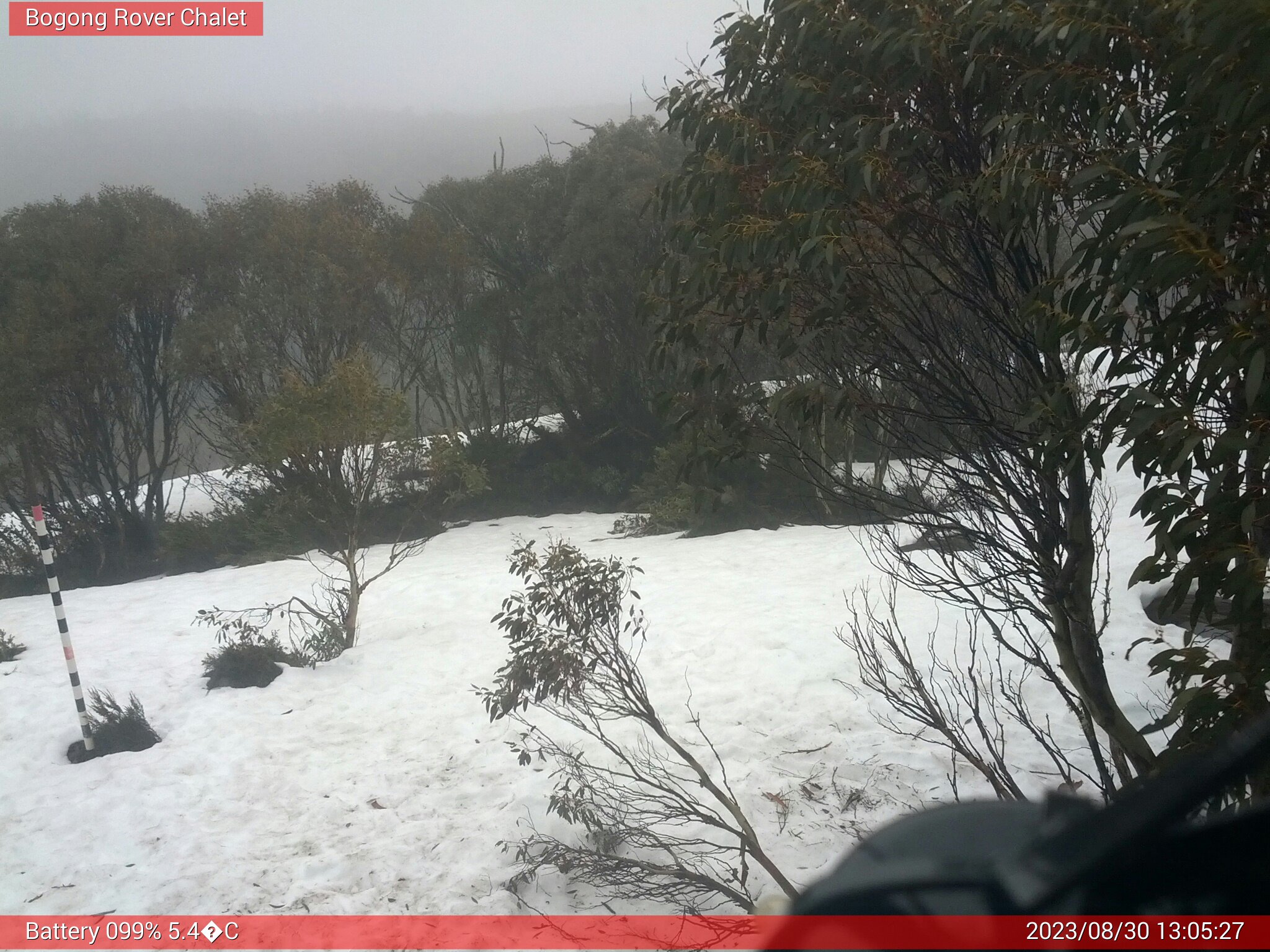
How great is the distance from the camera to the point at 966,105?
2885mm

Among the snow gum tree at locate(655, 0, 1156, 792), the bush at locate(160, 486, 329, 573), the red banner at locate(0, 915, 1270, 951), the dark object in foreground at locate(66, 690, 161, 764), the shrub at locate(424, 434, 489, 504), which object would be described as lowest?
the red banner at locate(0, 915, 1270, 951)

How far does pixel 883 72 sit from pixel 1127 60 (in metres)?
0.73

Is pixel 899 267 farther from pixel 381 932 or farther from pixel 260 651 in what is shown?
pixel 260 651

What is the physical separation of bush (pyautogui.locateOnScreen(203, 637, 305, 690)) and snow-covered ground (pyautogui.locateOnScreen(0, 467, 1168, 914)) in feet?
0.44

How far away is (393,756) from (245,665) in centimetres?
222

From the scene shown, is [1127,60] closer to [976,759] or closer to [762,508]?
[976,759]


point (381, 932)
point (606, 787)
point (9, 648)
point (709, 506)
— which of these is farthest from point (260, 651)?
point (709, 506)

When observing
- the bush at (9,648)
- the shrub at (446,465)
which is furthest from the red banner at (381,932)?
the shrub at (446,465)

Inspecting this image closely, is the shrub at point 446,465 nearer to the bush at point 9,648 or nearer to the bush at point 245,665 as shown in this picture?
the bush at point 245,665

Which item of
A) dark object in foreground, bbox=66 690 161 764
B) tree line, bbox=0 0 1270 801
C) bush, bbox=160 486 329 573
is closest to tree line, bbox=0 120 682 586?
bush, bbox=160 486 329 573

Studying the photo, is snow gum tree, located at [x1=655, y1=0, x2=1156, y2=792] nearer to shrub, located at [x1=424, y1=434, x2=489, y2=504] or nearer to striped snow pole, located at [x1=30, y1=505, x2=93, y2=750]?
striped snow pole, located at [x1=30, y1=505, x2=93, y2=750]

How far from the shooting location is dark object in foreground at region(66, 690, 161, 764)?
231 inches

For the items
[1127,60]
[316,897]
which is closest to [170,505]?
[316,897]

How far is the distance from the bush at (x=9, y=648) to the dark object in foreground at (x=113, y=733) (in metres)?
2.73
